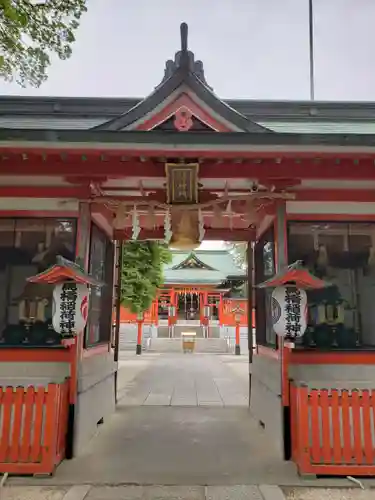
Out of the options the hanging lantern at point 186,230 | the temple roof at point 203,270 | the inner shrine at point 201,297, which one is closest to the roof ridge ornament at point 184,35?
the hanging lantern at point 186,230

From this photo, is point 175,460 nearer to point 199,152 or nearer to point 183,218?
point 183,218

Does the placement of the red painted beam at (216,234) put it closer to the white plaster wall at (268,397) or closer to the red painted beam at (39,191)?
the red painted beam at (39,191)

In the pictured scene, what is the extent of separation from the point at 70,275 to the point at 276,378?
3.27 m

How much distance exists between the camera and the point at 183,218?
19.6 feet

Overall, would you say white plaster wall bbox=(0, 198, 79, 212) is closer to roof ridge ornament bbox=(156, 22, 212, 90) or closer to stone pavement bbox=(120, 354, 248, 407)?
roof ridge ornament bbox=(156, 22, 212, 90)

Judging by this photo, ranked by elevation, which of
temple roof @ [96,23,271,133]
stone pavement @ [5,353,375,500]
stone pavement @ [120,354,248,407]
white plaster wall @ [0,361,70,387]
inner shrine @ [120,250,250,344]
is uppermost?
temple roof @ [96,23,271,133]

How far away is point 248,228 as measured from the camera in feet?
26.8

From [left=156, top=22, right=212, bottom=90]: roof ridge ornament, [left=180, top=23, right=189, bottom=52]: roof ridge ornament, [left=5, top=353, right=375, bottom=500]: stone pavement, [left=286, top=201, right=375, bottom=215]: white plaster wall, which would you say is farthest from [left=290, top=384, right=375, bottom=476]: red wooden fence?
[left=180, top=23, right=189, bottom=52]: roof ridge ornament

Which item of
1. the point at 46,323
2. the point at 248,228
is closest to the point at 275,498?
the point at 46,323

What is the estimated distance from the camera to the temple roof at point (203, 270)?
104 ft

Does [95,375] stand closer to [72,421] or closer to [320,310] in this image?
[72,421]

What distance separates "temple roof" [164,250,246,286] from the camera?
31.8 metres

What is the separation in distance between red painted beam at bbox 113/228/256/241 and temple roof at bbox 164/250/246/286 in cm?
2008

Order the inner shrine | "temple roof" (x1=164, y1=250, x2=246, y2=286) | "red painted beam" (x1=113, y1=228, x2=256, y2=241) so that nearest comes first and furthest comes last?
"red painted beam" (x1=113, y1=228, x2=256, y2=241)
the inner shrine
"temple roof" (x1=164, y1=250, x2=246, y2=286)
